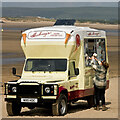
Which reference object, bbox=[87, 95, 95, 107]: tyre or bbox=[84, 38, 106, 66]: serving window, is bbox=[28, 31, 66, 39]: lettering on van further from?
bbox=[87, 95, 95, 107]: tyre

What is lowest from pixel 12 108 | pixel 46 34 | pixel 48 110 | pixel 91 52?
pixel 48 110

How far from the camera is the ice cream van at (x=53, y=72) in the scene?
1557 centimetres

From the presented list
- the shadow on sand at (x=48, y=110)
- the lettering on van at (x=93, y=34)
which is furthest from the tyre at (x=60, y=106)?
the lettering on van at (x=93, y=34)

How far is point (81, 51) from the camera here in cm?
1731

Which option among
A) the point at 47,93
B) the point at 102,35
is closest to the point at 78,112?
the point at 47,93

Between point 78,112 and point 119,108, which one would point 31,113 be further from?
point 119,108

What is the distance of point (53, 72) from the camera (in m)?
16.7

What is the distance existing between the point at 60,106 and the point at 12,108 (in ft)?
4.82

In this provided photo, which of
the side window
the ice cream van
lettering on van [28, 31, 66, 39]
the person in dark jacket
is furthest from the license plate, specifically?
the person in dark jacket

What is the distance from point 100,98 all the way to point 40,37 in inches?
109

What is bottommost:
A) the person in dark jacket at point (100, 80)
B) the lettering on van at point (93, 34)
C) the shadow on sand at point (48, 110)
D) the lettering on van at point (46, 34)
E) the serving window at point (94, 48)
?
the shadow on sand at point (48, 110)

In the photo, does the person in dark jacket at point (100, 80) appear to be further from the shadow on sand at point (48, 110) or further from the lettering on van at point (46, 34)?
the lettering on van at point (46, 34)

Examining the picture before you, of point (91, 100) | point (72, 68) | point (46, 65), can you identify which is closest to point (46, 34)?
point (46, 65)

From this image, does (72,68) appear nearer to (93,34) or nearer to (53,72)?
(53,72)
